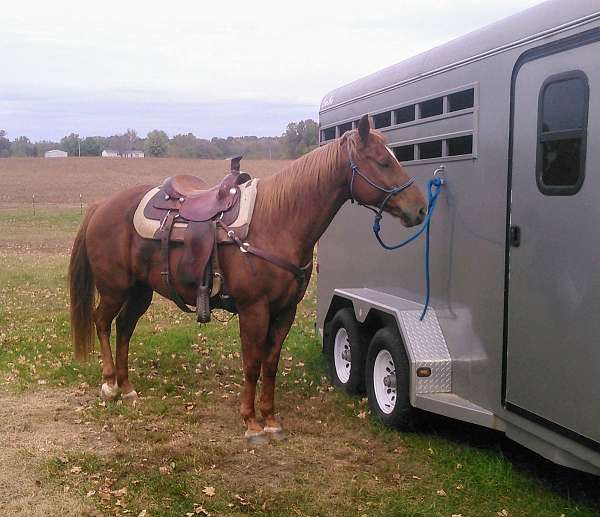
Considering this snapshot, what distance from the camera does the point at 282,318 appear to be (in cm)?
505

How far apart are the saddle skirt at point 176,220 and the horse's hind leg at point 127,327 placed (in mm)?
727

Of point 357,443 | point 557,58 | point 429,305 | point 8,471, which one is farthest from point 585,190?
point 8,471

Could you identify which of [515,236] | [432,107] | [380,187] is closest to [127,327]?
[380,187]

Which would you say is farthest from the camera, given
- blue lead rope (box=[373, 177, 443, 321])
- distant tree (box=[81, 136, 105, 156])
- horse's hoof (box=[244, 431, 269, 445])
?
distant tree (box=[81, 136, 105, 156])

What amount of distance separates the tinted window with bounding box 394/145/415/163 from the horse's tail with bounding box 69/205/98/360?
2.81m

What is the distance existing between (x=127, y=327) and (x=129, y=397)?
0.63 meters

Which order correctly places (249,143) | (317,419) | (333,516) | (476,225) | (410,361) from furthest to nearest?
(249,143), (317,419), (410,361), (476,225), (333,516)

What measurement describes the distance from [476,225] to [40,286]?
9384 millimetres

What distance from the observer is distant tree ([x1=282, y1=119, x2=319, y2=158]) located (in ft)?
92.5

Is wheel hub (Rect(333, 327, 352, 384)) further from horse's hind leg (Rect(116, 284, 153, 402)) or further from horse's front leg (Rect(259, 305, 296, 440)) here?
horse's hind leg (Rect(116, 284, 153, 402))

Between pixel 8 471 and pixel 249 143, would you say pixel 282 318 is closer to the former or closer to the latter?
pixel 8 471

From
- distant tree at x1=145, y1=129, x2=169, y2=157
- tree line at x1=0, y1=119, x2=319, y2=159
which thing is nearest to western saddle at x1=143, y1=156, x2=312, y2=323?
tree line at x1=0, y1=119, x2=319, y2=159

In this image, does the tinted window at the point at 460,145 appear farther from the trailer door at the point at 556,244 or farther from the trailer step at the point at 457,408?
the trailer step at the point at 457,408

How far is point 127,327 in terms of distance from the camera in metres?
6.09
